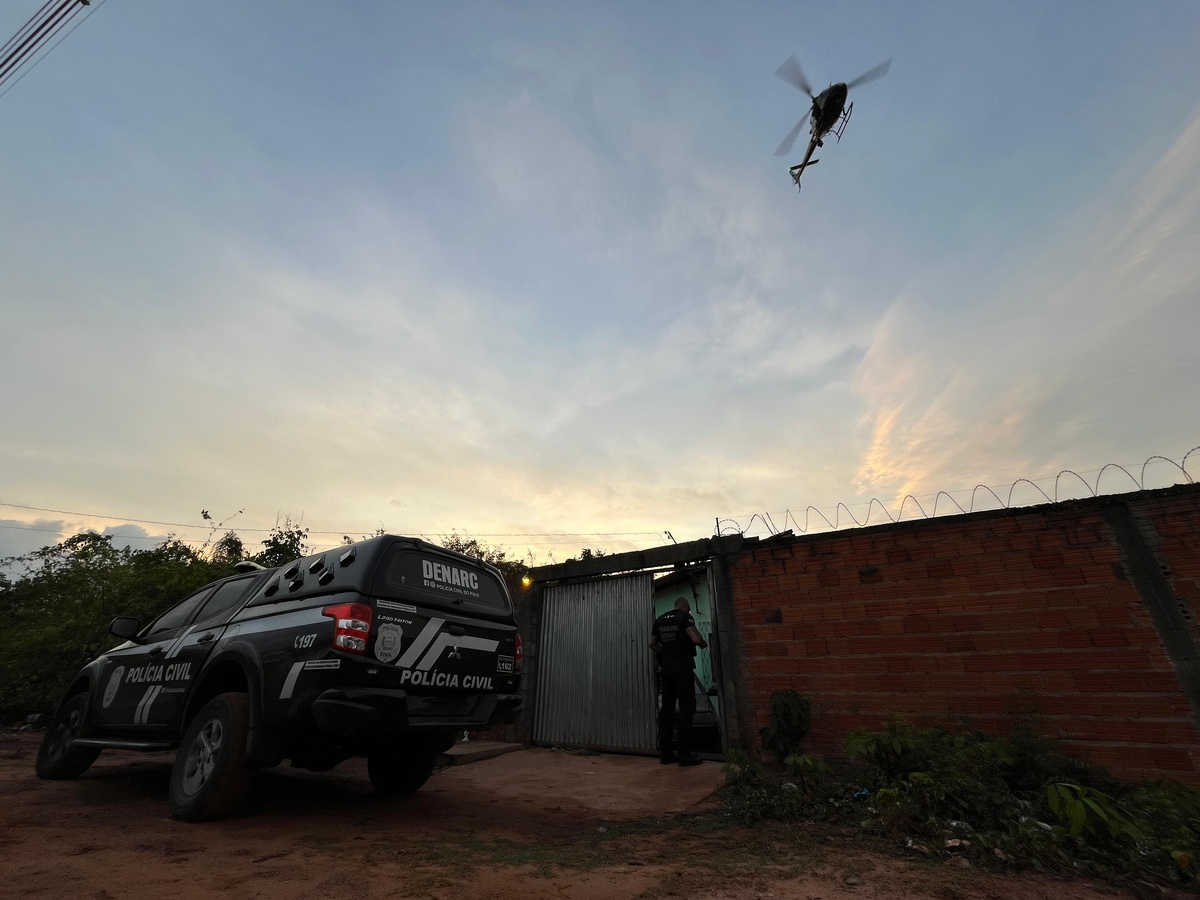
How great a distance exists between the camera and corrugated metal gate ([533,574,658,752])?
6.76 metres

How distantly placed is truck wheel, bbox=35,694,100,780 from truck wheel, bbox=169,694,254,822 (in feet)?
6.64

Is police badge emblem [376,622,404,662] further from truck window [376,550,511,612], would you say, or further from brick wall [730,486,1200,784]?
brick wall [730,486,1200,784]

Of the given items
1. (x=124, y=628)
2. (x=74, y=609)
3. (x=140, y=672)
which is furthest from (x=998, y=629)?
(x=74, y=609)

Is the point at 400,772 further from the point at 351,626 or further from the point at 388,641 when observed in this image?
the point at 351,626

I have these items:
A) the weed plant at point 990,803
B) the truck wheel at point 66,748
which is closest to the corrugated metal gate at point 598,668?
the weed plant at point 990,803

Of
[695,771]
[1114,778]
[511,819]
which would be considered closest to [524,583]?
[695,771]

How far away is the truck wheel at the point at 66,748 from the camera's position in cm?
498

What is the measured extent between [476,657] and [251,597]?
1.96 m

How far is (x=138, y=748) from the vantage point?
424cm

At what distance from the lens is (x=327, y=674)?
10.6 feet

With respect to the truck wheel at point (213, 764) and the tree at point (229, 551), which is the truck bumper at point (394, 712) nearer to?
the truck wheel at point (213, 764)

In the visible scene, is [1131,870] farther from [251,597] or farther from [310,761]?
[251,597]

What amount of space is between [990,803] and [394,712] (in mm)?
3617

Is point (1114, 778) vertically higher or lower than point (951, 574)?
lower
